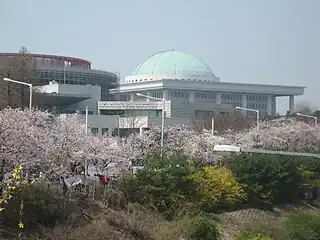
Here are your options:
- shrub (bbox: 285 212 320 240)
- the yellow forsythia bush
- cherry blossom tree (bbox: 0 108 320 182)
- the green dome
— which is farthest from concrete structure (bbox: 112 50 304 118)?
shrub (bbox: 285 212 320 240)

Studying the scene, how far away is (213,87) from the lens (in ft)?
320

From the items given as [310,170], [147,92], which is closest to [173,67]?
[147,92]

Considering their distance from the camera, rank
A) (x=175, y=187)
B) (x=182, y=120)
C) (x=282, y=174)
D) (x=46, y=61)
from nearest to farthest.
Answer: (x=175, y=187), (x=282, y=174), (x=182, y=120), (x=46, y=61)

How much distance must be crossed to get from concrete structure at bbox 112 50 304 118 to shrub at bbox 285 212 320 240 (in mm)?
71428

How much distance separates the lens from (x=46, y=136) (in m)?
23.9

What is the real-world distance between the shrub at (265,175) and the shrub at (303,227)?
8211 millimetres

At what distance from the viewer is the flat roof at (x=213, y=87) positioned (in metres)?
94.7

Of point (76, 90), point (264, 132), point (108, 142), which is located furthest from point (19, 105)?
point (76, 90)

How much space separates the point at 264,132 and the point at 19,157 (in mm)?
24235

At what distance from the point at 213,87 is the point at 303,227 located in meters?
77.2

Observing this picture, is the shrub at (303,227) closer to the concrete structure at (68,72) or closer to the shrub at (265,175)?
the shrub at (265,175)

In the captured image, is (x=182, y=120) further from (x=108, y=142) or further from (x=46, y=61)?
(x=108, y=142)

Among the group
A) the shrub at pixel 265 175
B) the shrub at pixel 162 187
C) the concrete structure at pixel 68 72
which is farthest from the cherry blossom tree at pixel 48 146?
the concrete structure at pixel 68 72

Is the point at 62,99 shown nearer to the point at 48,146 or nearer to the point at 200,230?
the point at 48,146
